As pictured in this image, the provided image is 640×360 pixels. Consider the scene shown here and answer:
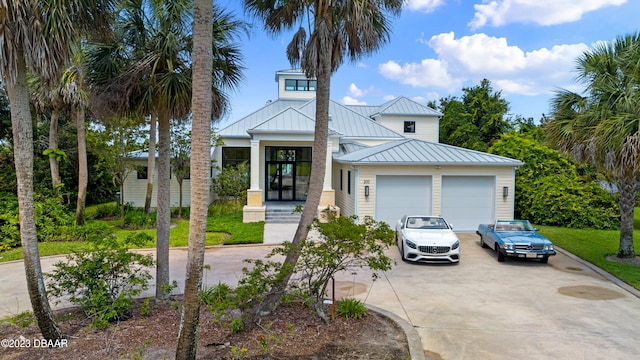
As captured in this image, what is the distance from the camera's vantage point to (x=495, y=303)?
776 centimetres

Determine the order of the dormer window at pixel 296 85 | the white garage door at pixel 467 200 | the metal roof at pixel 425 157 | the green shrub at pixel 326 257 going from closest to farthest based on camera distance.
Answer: the green shrub at pixel 326 257 → the metal roof at pixel 425 157 → the white garage door at pixel 467 200 → the dormer window at pixel 296 85

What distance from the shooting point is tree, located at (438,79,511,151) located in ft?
115

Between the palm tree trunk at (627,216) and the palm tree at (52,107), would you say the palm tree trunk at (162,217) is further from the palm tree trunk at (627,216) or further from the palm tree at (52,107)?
the palm tree trunk at (627,216)

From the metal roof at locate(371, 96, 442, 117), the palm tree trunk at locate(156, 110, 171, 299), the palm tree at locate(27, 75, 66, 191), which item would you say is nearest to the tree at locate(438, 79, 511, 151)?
the metal roof at locate(371, 96, 442, 117)

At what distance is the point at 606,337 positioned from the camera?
616 cm

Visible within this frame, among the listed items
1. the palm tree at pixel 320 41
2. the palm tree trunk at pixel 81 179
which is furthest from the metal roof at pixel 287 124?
the palm tree at pixel 320 41

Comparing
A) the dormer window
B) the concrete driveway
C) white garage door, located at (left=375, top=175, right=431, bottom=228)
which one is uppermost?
the dormer window

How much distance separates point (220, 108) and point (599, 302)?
9.24m

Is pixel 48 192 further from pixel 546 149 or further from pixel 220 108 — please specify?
pixel 546 149

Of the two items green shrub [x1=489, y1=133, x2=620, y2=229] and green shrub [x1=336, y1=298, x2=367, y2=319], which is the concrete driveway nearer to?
green shrub [x1=336, y1=298, x2=367, y2=319]

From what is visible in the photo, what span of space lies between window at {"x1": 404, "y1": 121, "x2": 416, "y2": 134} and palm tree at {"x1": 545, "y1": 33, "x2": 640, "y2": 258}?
17.3m

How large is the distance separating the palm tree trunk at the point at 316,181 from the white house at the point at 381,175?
798 cm

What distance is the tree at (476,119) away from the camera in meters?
34.9

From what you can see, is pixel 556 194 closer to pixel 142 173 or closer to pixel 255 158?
pixel 255 158
